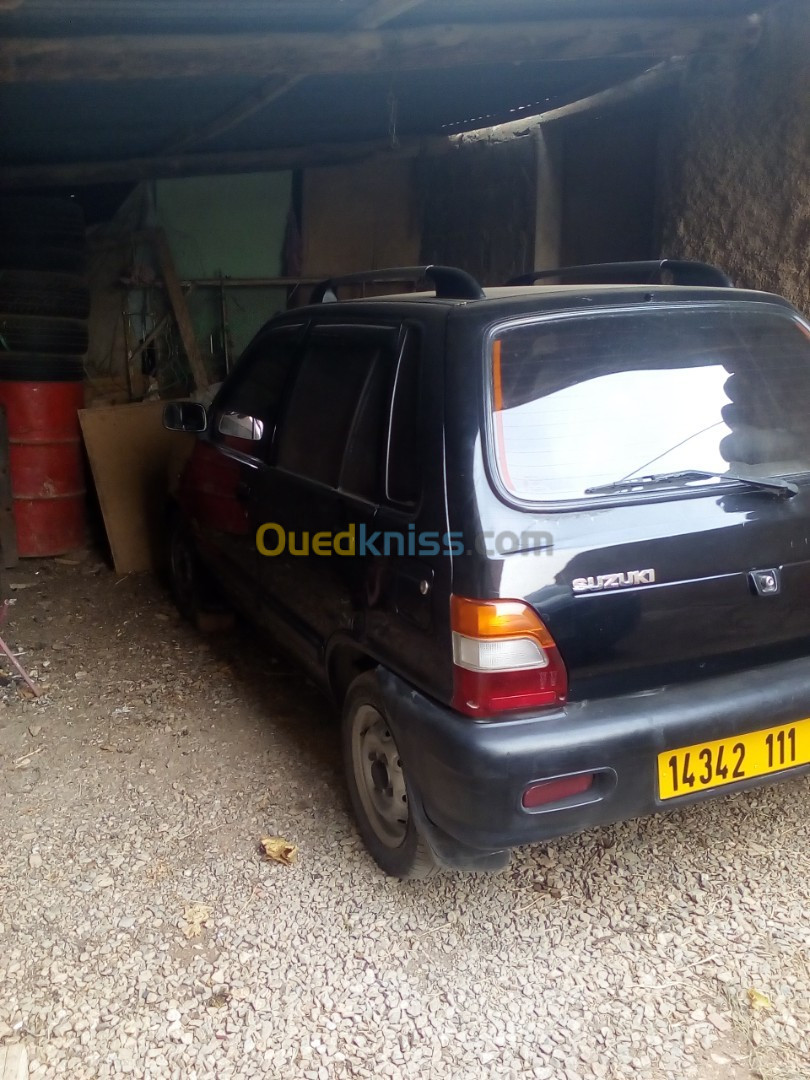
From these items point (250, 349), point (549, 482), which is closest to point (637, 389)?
point (549, 482)

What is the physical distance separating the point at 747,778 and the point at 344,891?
4.03 feet

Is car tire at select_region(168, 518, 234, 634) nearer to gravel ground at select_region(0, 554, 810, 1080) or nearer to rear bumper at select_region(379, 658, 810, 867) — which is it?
gravel ground at select_region(0, 554, 810, 1080)

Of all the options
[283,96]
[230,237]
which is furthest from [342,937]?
[230,237]

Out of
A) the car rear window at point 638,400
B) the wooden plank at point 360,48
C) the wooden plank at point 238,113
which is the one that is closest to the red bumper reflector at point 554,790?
the car rear window at point 638,400

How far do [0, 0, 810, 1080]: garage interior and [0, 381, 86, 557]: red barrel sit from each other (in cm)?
2

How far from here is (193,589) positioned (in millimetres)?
4648

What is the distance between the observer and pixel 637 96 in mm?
5188

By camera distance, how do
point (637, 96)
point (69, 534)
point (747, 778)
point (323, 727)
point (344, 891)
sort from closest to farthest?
1. point (747, 778)
2. point (344, 891)
3. point (323, 727)
4. point (637, 96)
5. point (69, 534)

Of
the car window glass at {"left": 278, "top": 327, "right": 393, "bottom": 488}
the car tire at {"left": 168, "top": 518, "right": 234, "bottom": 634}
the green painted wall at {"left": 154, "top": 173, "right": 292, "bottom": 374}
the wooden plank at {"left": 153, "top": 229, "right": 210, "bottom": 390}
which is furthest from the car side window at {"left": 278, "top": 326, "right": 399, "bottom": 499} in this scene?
the green painted wall at {"left": 154, "top": 173, "right": 292, "bottom": 374}

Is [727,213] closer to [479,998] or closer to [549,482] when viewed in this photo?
[549,482]

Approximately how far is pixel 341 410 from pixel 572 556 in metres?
1.05

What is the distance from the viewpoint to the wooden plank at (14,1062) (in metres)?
2.04

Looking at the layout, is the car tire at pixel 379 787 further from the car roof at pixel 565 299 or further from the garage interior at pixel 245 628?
the car roof at pixel 565 299

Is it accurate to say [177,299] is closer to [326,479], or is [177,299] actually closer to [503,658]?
[326,479]
